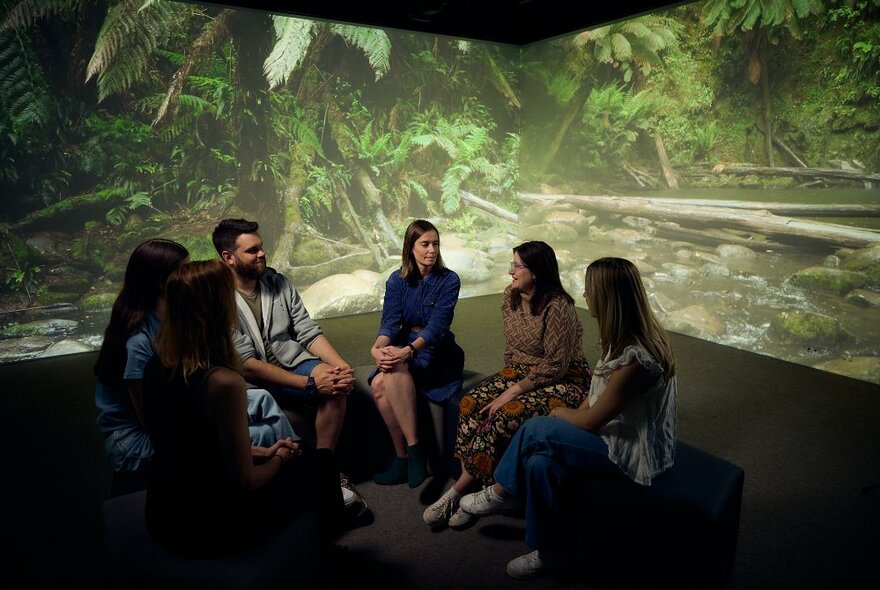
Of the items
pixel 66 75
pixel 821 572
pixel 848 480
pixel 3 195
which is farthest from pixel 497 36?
pixel 821 572

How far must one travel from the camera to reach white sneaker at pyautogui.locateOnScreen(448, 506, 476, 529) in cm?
236

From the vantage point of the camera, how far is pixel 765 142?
4.84 m

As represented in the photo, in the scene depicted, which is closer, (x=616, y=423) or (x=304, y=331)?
(x=616, y=423)

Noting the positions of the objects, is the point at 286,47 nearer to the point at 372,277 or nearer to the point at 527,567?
the point at 372,277

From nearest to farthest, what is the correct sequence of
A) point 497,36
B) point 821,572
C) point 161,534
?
1. point 161,534
2. point 821,572
3. point 497,36

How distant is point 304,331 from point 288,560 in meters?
1.30

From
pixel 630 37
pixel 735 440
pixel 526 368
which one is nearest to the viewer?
pixel 526 368

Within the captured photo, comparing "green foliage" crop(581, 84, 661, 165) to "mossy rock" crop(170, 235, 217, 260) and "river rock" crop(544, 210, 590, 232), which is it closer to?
"river rock" crop(544, 210, 590, 232)

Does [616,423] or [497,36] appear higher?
[497,36]

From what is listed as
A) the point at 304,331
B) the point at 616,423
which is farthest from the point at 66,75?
the point at 616,423

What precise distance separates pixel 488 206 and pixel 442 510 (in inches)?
215

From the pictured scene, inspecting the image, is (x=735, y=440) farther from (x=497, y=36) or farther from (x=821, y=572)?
(x=497, y=36)

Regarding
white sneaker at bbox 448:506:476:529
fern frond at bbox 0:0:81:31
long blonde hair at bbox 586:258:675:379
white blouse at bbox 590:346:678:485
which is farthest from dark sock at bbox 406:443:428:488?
fern frond at bbox 0:0:81:31

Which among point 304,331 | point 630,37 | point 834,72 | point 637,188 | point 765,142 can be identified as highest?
point 630,37
